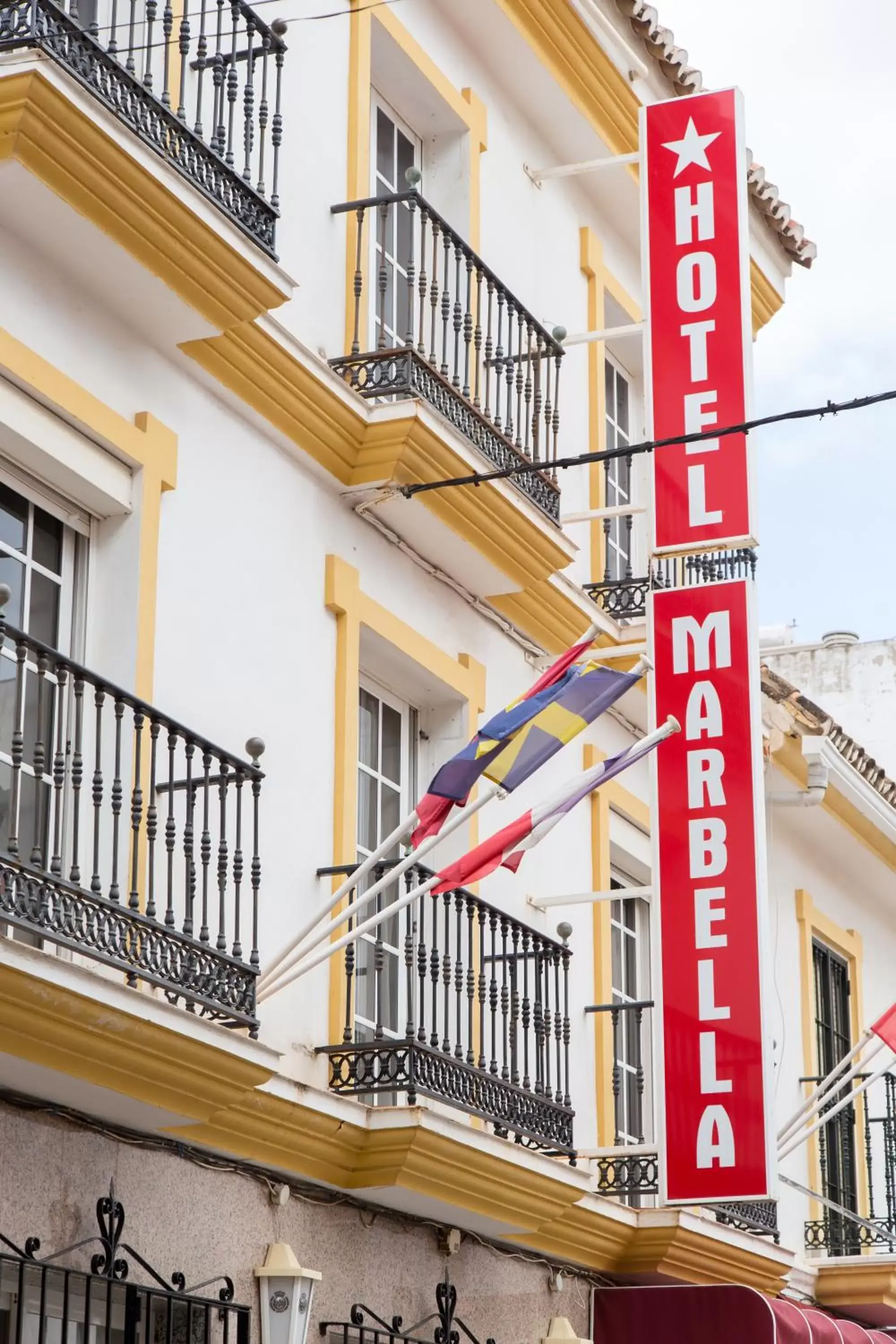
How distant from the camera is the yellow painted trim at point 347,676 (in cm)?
966

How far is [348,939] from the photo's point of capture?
8211 millimetres

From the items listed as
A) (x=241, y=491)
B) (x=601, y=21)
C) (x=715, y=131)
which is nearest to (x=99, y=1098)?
(x=241, y=491)

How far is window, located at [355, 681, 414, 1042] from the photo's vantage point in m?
10.0

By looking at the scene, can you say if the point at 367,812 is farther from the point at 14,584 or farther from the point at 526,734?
the point at 14,584

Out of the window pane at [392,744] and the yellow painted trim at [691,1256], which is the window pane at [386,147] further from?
the yellow painted trim at [691,1256]

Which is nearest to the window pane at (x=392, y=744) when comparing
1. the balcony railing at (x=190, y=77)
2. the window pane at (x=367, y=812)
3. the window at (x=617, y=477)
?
the window pane at (x=367, y=812)

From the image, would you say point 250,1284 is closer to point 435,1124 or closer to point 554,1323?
point 435,1124

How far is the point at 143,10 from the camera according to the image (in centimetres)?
909

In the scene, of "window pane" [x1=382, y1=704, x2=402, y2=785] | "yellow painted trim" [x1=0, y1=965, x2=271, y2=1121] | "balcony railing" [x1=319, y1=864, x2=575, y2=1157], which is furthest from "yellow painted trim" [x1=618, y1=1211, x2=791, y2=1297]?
"yellow painted trim" [x1=0, y1=965, x2=271, y2=1121]

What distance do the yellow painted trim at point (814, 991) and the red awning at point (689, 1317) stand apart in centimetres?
387

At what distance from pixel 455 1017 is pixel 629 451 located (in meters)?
2.66

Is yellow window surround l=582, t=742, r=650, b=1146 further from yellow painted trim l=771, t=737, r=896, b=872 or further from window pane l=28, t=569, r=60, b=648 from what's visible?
window pane l=28, t=569, r=60, b=648

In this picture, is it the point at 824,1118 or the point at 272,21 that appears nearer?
the point at 272,21

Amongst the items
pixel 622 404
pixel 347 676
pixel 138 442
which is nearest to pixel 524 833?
pixel 347 676
